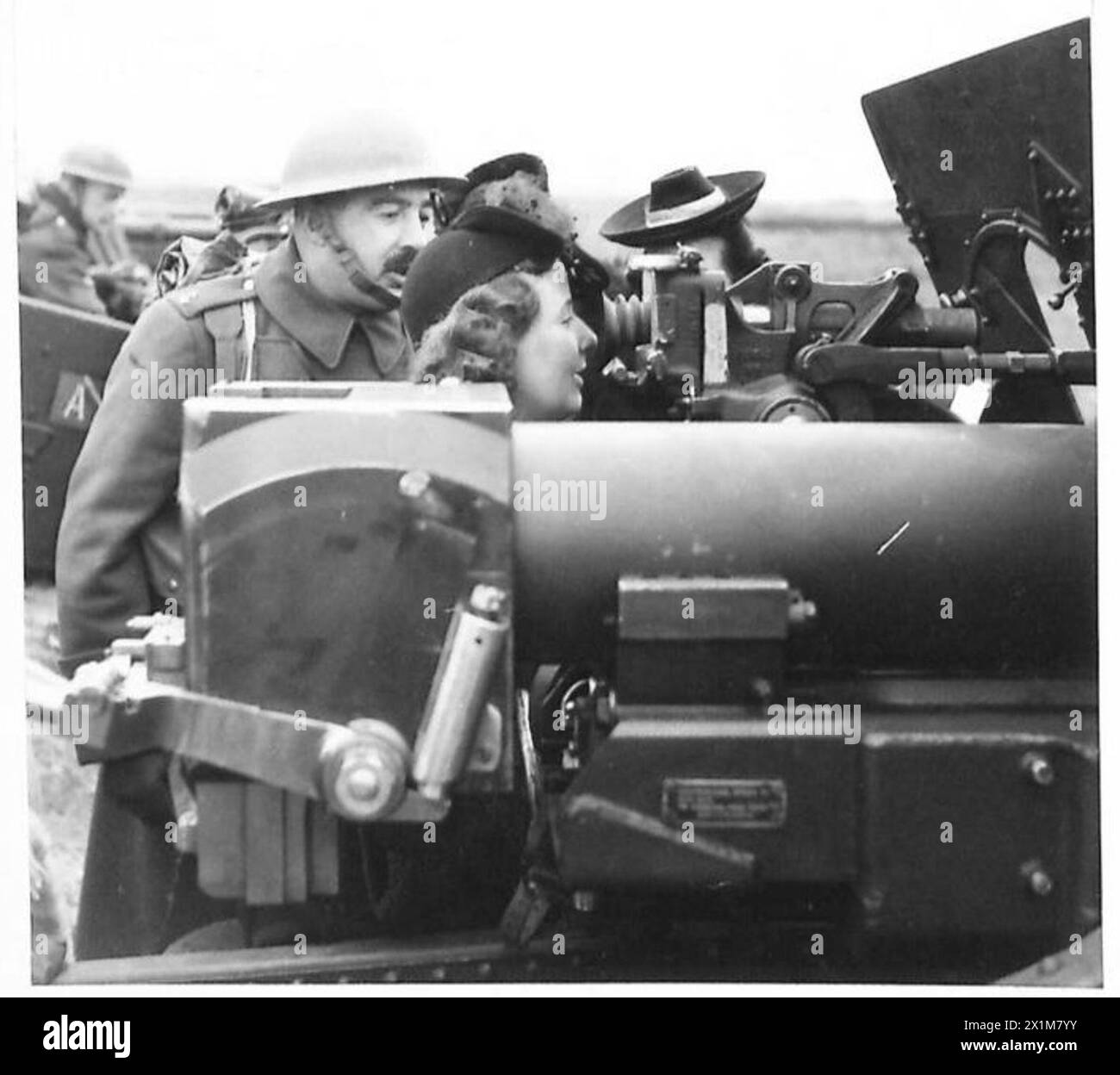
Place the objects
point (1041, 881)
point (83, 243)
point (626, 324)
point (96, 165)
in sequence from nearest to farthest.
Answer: point (1041, 881) < point (626, 324) < point (96, 165) < point (83, 243)

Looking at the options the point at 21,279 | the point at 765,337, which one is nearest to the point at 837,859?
the point at 765,337

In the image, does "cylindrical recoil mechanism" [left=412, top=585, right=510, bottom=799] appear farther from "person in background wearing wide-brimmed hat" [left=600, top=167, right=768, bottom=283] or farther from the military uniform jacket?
"person in background wearing wide-brimmed hat" [left=600, top=167, right=768, bottom=283]

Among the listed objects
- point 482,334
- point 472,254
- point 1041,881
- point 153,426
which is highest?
point 472,254

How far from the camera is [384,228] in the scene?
2723 mm

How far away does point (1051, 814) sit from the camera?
1956mm

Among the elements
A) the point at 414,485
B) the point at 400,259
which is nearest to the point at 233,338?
the point at 400,259

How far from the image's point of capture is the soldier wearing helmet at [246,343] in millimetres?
2586

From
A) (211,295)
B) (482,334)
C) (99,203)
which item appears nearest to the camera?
(482,334)

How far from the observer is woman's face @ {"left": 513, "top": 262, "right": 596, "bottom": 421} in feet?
8.08

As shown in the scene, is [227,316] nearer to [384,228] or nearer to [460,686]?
[384,228]

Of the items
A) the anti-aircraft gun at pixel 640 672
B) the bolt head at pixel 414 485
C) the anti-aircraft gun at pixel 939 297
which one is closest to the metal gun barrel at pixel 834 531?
the anti-aircraft gun at pixel 640 672

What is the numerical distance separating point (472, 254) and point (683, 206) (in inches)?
13.6
